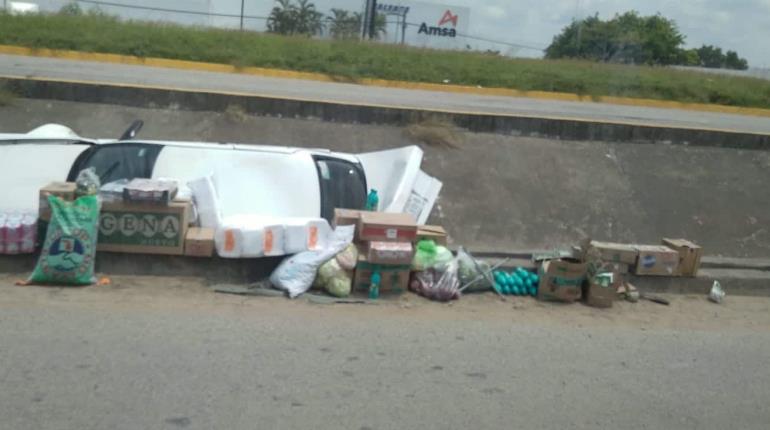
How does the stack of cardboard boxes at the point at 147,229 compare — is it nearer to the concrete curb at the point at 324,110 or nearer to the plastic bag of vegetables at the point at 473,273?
the plastic bag of vegetables at the point at 473,273

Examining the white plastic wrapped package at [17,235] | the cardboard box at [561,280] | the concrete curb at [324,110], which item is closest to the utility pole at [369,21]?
the concrete curb at [324,110]

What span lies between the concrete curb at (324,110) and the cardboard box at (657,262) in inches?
142

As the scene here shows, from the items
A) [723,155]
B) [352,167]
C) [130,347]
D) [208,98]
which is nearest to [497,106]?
[723,155]

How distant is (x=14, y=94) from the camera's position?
1098cm

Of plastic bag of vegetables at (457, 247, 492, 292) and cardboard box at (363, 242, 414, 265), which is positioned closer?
cardboard box at (363, 242, 414, 265)

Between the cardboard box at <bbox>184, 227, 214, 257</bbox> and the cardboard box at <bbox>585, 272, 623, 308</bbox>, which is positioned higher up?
the cardboard box at <bbox>184, 227, 214, 257</bbox>

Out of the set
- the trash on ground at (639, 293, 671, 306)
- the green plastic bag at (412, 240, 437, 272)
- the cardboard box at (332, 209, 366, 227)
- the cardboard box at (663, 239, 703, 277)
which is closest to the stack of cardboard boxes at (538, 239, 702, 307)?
the cardboard box at (663, 239, 703, 277)

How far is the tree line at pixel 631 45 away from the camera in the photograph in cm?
5434

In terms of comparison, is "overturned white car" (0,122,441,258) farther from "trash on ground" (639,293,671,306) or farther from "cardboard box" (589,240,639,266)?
"trash on ground" (639,293,671,306)

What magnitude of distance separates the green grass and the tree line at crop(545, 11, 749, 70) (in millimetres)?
19054

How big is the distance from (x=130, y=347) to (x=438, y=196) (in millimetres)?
5337

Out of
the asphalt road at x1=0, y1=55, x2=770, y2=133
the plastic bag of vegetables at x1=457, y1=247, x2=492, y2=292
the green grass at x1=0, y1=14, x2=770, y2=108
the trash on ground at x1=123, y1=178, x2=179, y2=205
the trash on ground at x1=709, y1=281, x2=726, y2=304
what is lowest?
the trash on ground at x1=709, y1=281, x2=726, y2=304

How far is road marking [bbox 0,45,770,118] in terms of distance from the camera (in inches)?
875

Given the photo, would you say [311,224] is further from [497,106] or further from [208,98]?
[497,106]
